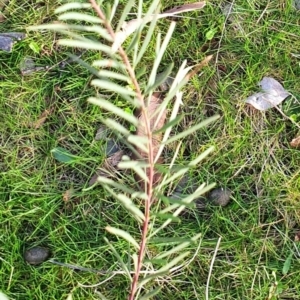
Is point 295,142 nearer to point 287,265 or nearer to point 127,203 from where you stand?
point 287,265

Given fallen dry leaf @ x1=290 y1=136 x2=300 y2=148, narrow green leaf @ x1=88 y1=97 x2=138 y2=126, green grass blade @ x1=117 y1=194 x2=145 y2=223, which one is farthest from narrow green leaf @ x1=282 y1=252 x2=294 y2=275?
narrow green leaf @ x1=88 y1=97 x2=138 y2=126

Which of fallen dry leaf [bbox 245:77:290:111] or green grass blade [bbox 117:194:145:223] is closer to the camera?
green grass blade [bbox 117:194:145:223]

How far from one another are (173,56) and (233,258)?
0.79 meters

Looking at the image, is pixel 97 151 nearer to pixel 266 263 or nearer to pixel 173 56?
pixel 173 56

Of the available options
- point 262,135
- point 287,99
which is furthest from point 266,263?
point 287,99

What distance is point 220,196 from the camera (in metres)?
2.16

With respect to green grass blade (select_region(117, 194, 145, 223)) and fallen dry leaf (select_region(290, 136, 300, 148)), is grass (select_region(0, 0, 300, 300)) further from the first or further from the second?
green grass blade (select_region(117, 194, 145, 223))

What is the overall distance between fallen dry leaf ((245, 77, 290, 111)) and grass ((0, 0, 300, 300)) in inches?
1.1

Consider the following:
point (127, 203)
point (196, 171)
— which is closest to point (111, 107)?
point (127, 203)

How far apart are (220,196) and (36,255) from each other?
2.33 feet

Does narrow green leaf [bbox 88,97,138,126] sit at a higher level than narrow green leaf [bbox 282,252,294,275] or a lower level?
higher

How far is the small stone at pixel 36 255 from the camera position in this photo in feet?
7.03

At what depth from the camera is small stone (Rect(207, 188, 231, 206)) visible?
216 cm

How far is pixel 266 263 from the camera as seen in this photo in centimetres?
215
